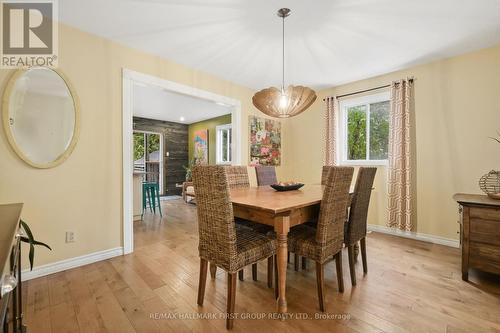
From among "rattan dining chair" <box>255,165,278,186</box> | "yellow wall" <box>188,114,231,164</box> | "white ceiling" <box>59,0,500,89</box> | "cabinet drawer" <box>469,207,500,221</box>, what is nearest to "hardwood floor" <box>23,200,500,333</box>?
"cabinet drawer" <box>469,207,500,221</box>

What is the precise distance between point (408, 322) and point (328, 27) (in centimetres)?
257

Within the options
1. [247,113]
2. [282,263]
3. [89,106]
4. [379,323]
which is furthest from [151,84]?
[379,323]

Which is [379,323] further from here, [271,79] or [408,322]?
[271,79]

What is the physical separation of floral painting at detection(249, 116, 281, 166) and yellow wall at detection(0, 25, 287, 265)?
197 centimetres

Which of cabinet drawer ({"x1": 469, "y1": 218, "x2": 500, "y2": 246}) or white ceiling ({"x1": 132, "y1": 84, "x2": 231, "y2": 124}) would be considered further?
white ceiling ({"x1": 132, "y1": 84, "x2": 231, "y2": 124})

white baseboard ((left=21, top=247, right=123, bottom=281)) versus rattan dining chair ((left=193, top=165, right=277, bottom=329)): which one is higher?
rattan dining chair ((left=193, top=165, right=277, bottom=329))

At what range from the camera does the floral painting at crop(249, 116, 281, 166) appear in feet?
13.4

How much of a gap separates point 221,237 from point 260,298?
697mm

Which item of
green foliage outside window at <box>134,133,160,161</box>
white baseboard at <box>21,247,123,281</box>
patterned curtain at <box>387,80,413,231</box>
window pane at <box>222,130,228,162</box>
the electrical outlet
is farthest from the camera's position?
green foliage outside window at <box>134,133,160,161</box>

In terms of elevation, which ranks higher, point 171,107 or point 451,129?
point 171,107

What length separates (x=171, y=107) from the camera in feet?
18.2

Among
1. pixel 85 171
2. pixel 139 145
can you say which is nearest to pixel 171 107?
pixel 139 145

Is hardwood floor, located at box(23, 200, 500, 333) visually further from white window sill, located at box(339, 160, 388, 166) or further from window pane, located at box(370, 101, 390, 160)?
window pane, located at box(370, 101, 390, 160)

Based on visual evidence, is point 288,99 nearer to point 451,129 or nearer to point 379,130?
point 379,130
